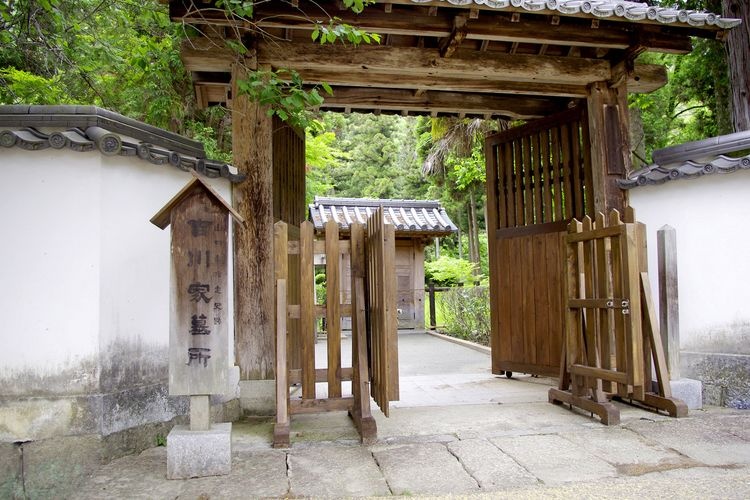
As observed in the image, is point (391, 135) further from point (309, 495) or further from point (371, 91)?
point (309, 495)

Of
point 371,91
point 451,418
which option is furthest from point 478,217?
point 451,418

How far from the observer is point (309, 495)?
3400 mm

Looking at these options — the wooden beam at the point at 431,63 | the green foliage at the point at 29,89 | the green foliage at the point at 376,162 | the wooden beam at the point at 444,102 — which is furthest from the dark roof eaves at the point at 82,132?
the green foliage at the point at 376,162

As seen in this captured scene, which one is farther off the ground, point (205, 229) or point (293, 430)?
point (205, 229)

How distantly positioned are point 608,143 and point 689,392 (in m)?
2.84

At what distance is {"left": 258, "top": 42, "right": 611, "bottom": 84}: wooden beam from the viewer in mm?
5719

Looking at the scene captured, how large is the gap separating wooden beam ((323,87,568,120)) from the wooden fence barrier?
2.73m

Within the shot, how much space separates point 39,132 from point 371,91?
406 cm

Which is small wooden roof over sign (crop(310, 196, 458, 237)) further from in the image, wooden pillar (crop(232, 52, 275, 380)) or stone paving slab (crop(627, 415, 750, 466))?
stone paving slab (crop(627, 415, 750, 466))

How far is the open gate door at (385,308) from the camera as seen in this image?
422cm

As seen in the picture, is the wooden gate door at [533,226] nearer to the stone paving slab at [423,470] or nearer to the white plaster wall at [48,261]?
the stone paving slab at [423,470]

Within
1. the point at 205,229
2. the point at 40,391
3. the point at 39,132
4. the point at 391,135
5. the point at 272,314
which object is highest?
the point at 391,135

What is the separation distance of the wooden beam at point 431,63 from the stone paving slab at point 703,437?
3854 millimetres

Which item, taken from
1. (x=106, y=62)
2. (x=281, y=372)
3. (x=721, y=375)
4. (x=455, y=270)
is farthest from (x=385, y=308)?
(x=455, y=270)
